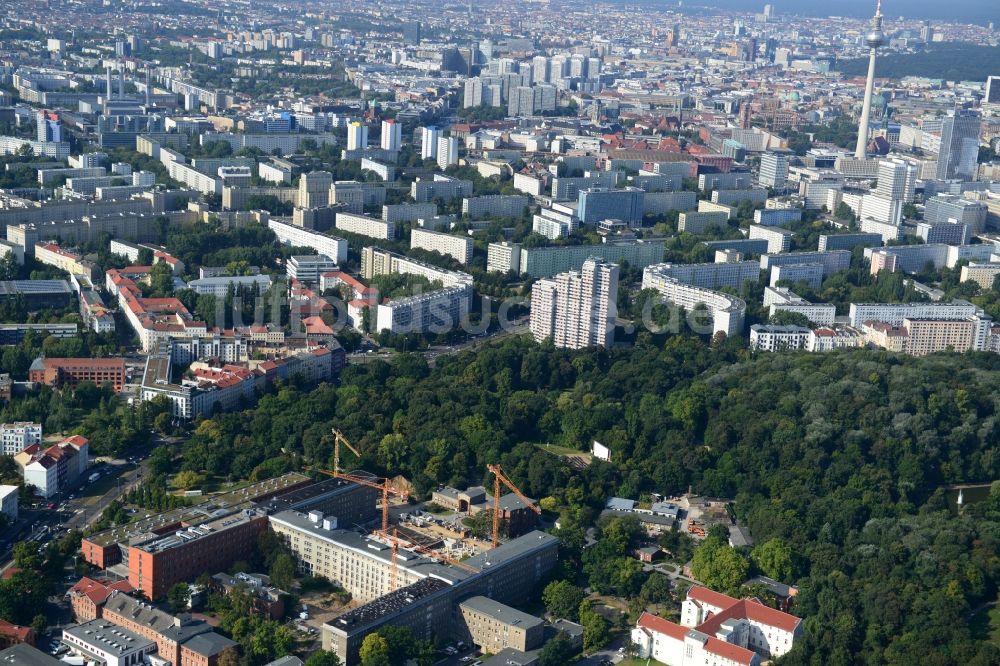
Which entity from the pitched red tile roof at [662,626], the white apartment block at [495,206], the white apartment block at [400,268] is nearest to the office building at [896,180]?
the white apartment block at [495,206]

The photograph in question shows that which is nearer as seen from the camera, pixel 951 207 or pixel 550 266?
pixel 550 266

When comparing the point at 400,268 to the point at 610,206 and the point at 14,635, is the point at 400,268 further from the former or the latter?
the point at 14,635

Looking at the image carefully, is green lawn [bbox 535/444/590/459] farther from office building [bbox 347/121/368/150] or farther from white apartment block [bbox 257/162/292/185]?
office building [bbox 347/121/368/150]

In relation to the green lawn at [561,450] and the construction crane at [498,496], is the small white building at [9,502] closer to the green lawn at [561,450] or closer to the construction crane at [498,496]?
the construction crane at [498,496]

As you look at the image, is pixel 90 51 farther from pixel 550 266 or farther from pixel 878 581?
pixel 878 581

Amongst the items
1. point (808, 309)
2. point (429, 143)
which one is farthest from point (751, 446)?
point (429, 143)

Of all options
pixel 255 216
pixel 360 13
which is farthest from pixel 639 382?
pixel 360 13
